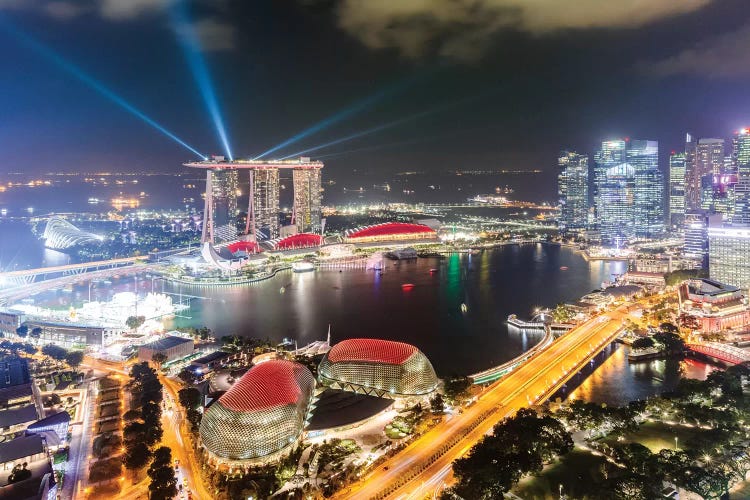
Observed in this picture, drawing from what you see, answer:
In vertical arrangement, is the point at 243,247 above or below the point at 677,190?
below

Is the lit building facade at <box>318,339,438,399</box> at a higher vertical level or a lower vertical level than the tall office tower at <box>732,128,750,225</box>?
lower

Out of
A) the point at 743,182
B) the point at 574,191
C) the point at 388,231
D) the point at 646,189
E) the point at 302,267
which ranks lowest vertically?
the point at 302,267

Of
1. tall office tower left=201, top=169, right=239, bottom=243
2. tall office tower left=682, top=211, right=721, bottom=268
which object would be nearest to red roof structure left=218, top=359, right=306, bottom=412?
tall office tower left=201, top=169, right=239, bottom=243

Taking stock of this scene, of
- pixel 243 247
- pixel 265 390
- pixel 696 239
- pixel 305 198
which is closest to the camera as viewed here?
pixel 265 390

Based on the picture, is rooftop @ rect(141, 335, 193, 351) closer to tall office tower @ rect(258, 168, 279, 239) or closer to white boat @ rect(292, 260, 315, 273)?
white boat @ rect(292, 260, 315, 273)

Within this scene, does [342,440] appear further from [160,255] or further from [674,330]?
[160,255]

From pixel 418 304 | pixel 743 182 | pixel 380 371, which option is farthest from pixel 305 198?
pixel 380 371

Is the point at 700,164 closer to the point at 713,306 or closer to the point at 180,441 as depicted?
the point at 713,306

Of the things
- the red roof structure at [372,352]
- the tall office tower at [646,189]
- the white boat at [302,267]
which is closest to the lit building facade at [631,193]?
the tall office tower at [646,189]
